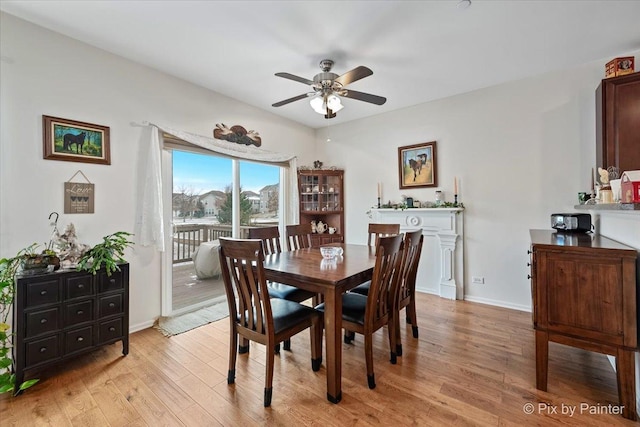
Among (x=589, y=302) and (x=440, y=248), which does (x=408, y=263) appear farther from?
(x=440, y=248)

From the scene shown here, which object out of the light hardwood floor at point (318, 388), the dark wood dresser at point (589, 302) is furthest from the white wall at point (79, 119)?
the dark wood dresser at point (589, 302)

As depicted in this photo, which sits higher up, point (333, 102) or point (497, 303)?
point (333, 102)

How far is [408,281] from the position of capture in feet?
8.48

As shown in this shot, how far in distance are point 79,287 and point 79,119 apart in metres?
1.54

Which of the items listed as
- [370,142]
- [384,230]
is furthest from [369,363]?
[370,142]

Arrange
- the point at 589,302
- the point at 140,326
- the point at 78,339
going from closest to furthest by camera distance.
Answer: the point at 589,302
the point at 78,339
the point at 140,326

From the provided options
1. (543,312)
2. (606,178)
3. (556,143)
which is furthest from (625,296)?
(556,143)

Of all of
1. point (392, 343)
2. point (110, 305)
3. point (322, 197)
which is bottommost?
point (392, 343)

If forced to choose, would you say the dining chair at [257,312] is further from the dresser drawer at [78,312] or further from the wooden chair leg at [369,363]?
the dresser drawer at [78,312]

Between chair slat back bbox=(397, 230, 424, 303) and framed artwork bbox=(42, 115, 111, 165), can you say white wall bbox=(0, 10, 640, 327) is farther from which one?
chair slat back bbox=(397, 230, 424, 303)

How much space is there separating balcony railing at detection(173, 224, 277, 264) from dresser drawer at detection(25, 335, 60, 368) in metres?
1.38

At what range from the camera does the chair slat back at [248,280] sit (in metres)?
1.71

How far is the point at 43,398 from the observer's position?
6.05 feet

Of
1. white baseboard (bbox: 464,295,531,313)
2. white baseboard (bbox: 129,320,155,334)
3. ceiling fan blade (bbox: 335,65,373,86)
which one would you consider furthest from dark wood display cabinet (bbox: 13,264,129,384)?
white baseboard (bbox: 464,295,531,313)
